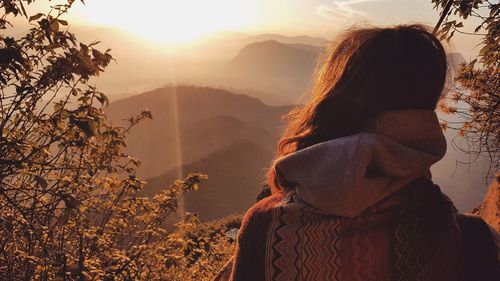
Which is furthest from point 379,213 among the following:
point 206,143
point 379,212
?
point 206,143

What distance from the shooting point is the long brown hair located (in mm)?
1295

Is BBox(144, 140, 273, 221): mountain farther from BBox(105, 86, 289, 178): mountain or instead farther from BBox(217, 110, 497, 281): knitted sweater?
BBox(217, 110, 497, 281): knitted sweater

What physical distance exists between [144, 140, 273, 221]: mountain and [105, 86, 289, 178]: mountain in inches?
114

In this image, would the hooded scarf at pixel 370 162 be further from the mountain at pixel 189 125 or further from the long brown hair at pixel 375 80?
the mountain at pixel 189 125

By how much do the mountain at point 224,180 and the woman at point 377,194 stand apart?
3922 centimetres

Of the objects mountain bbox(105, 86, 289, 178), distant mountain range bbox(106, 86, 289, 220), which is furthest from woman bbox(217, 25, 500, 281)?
mountain bbox(105, 86, 289, 178)

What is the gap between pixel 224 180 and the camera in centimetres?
5253

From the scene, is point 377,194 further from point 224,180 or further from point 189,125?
point 189,125

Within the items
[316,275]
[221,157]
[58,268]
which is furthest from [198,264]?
[221,157]

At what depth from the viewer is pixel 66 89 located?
3811 mm

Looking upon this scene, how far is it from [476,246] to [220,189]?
49310 millimetres

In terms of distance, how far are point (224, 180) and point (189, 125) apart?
30718 millimetres

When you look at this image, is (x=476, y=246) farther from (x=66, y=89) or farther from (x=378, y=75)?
(x=66, y=89)

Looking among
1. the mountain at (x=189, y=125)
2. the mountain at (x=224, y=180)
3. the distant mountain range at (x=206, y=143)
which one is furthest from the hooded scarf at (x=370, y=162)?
the mountain at (x=189, y=125)
